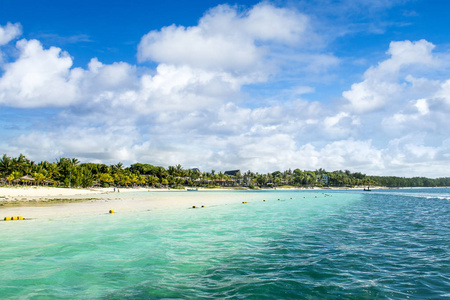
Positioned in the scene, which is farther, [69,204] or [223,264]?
[69,204]

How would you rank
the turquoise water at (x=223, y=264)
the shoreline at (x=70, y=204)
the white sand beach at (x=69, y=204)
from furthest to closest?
the white sand beach at (x=69, y=204) → the shoreline at (x=70, y=204) → the turquoise water at (x=223, y=264)

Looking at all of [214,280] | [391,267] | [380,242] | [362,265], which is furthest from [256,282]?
[380,242]

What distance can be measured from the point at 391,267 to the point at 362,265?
3.89ft

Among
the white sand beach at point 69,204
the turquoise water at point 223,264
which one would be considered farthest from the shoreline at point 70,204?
the turquoise water at point 223,264

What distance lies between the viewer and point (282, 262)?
1424cm

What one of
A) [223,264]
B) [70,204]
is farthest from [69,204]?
[223,264]

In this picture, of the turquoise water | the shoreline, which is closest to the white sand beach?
the shoreline

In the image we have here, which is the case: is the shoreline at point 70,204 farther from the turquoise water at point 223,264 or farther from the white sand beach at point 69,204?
the turquoise water at point 223,264

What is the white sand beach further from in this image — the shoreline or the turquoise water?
the turquoise water

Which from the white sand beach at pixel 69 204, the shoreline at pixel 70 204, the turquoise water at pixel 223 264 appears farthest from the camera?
the white sand beach at pixel 69 204

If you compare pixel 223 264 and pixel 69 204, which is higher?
pixel 223 264

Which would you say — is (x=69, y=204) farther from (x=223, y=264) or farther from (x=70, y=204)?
(x=223, y=264)

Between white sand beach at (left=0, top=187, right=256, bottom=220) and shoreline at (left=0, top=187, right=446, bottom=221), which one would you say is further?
white sand beach at (left=0, top=187, right=256, bottom=220)

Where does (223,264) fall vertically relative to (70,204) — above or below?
above
